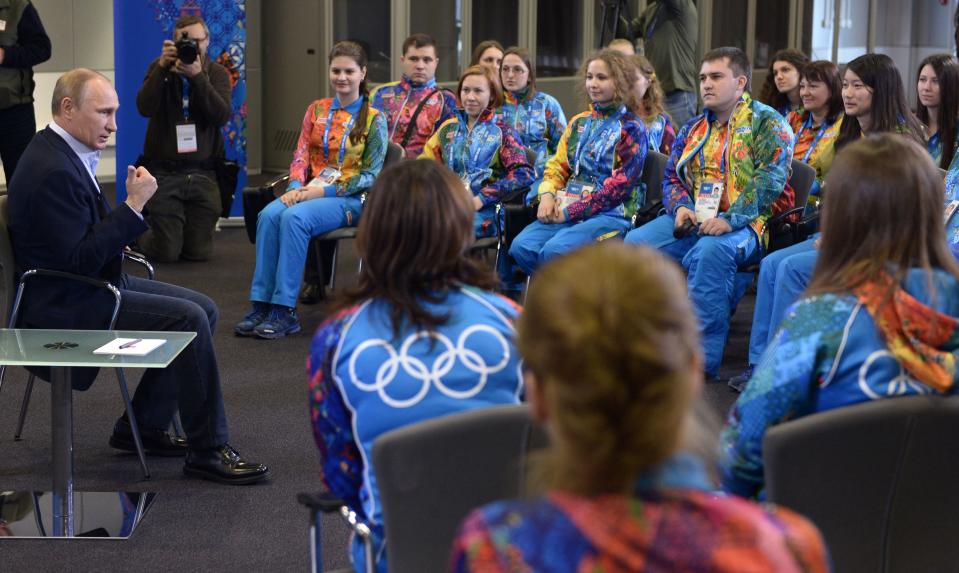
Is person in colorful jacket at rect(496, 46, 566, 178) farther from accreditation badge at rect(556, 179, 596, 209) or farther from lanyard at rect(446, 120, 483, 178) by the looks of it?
accreditation badge at rect(556, 179, 596, 209)

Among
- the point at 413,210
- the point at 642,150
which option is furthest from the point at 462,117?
the point at 413,210

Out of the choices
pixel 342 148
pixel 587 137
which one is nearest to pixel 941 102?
pixel 587 137

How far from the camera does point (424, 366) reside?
→ 1.86 meters

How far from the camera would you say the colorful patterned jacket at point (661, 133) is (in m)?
5.64

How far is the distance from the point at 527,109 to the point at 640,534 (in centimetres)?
519

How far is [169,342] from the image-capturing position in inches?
124

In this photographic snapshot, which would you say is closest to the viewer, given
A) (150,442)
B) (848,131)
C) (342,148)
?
(150,442)

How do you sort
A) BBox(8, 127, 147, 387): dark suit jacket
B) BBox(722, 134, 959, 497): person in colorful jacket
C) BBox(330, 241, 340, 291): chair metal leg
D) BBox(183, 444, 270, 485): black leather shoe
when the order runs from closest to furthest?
BBox(722, 134, 959, 497): person in colorful jacket
BBox(8, 127, 147, 387): dark suit jacket
BBox(183, 444, 270, 485): black leather shoe
BBox(330, 241, 340, 291): chair metal leg

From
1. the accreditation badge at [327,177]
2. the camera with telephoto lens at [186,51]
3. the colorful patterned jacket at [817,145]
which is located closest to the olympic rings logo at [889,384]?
the colorful patterned jacket at [817,145]

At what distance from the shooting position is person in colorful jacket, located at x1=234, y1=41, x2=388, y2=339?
5363 mm

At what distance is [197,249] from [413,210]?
5.18 meters

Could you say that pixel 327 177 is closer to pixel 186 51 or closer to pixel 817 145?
pixel 186 51

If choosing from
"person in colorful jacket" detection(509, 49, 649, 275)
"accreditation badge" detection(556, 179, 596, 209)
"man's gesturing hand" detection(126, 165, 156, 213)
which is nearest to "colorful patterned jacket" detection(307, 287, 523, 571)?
"man's gesturing hand" detection(126, 165, 156, 213)

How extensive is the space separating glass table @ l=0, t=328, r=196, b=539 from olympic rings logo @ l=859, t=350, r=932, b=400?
1.75 meters
